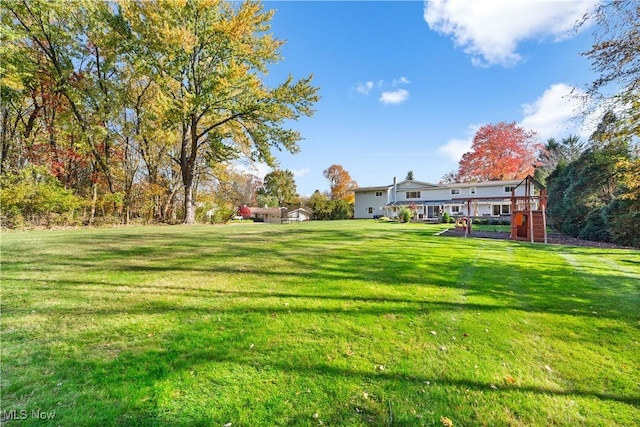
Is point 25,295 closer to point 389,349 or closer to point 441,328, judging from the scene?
point 389,349

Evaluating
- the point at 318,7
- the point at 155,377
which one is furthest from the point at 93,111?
the point at 155,377

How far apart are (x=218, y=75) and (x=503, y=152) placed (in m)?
38.8

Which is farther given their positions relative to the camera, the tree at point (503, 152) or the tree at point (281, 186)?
the tree at point (281, 186)

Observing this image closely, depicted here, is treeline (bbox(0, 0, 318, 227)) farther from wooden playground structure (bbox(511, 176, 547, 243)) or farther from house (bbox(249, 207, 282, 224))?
house (bbox(249, 207, 282, 224))

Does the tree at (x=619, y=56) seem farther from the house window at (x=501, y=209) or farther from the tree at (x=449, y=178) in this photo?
the tree at (x=449, y=178)

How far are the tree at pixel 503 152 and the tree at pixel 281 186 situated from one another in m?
31.5

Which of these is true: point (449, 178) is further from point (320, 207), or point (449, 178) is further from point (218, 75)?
point (218, 75)

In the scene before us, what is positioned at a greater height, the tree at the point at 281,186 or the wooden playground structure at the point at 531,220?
the tree at the point at 281,186

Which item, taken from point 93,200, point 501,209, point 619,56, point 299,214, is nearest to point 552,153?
point 501,209

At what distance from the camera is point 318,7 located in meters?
12.1

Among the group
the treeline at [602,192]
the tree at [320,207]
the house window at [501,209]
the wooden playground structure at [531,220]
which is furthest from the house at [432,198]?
the wooden playground structure at [531,220]

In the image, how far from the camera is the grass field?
6.45ft

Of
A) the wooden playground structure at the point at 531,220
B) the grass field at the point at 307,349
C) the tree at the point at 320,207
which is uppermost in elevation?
the tree at the point at 320,207

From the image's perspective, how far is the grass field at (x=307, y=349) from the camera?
6.45ft
